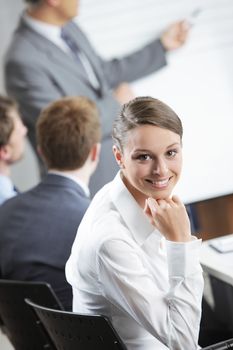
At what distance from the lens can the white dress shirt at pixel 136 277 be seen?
1.63 metres

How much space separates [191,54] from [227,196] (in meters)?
0.74

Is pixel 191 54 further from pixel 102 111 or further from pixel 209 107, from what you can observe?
pixel 102 111

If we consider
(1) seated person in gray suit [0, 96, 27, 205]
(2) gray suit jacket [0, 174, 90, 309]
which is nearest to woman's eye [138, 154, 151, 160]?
(2) gray suit jacket [0, 174, 90, 309]

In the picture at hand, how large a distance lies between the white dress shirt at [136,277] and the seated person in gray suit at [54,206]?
0.50 m

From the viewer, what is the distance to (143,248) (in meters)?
1.77

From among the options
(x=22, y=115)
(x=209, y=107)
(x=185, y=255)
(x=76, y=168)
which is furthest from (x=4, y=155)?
(x=185, y=255)

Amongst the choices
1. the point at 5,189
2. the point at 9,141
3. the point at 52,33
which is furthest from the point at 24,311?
the point at 52,33

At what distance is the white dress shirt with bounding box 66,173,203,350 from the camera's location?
163 cm

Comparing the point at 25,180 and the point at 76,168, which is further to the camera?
the point at 25,180

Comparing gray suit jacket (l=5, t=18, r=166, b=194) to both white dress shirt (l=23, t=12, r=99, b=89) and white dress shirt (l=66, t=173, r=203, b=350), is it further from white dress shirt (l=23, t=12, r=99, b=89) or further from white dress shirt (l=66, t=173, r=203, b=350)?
white dress shirt (l=66, t=173, r=203, b=350)

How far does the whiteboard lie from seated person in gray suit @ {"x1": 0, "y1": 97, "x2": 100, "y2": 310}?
857 mm

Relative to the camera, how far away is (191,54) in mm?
3455

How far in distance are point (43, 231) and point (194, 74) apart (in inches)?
56.9

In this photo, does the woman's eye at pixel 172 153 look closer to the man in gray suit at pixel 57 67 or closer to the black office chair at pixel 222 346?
the black office chair at pixel 222 346
